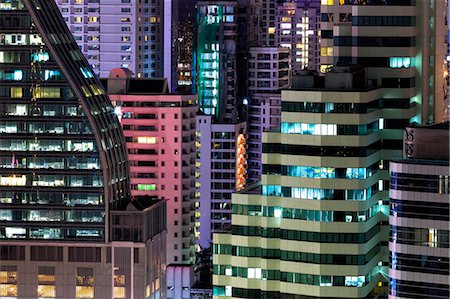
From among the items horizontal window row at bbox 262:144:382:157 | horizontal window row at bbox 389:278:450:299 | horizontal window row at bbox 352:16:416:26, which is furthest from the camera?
horizontal window row at bbox 352:16:416:26

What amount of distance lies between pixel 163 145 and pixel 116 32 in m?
29.6

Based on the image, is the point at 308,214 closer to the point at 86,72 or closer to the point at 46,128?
the point at 46,128

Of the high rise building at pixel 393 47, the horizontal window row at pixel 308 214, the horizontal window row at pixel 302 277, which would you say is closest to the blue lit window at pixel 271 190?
the horizontal window row at pixel 308 214

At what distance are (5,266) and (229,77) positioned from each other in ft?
164

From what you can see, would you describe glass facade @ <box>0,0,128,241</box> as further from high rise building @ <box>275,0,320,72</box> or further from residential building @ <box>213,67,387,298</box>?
high rise building @ <box>275,0,320,72</box>

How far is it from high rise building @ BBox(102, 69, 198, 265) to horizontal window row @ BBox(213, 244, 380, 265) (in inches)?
1625

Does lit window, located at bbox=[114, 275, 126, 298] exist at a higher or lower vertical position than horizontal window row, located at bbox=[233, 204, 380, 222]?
lower

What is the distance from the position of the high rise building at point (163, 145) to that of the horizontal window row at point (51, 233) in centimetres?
1555

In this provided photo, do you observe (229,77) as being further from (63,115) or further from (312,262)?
(312,262)

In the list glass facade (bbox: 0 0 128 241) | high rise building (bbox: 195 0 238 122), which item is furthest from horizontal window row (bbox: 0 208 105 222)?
high rise building (bbox: 195 0 238 122)

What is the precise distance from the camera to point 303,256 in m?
69.4

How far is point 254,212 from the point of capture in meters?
71.4

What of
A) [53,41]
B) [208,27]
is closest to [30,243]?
[53,41]

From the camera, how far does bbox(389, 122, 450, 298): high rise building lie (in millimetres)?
64062
